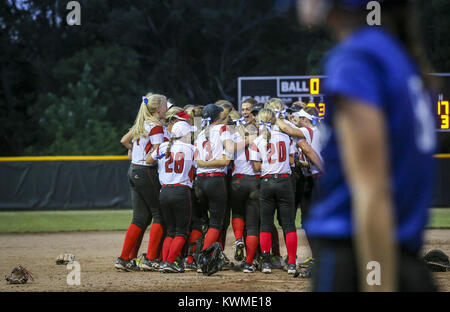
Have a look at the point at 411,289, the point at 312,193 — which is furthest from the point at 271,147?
the point at 411,289

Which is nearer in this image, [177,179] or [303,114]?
[177,179]

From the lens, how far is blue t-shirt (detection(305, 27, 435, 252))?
1.84 m

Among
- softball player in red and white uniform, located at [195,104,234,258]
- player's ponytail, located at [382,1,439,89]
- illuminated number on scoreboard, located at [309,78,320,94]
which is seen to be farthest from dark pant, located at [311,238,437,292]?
illuminated number on scoreboard, located at [309,78,320,94]

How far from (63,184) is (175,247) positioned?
12703mm

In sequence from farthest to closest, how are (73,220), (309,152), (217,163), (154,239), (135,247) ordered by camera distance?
1. (73,220)
2. (135,247)
3. (154,239)
4. (217,163)
5. (309,152)

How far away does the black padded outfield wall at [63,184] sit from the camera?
64.8 ft

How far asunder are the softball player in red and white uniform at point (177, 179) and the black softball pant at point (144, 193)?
222 mm

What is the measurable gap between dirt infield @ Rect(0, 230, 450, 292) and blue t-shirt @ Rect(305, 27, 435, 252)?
179 inches

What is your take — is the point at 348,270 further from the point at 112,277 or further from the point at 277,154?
the point at 112,277

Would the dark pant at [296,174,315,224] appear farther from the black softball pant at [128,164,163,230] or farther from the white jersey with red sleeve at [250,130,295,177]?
the black softball pant at [128,164,163,230]

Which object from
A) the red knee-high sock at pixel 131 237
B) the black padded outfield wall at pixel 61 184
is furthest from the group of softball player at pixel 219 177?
the black padded outfield wall at pixel 61 184

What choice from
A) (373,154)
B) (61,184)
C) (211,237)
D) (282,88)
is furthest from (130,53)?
(373,154)

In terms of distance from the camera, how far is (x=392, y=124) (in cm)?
188
